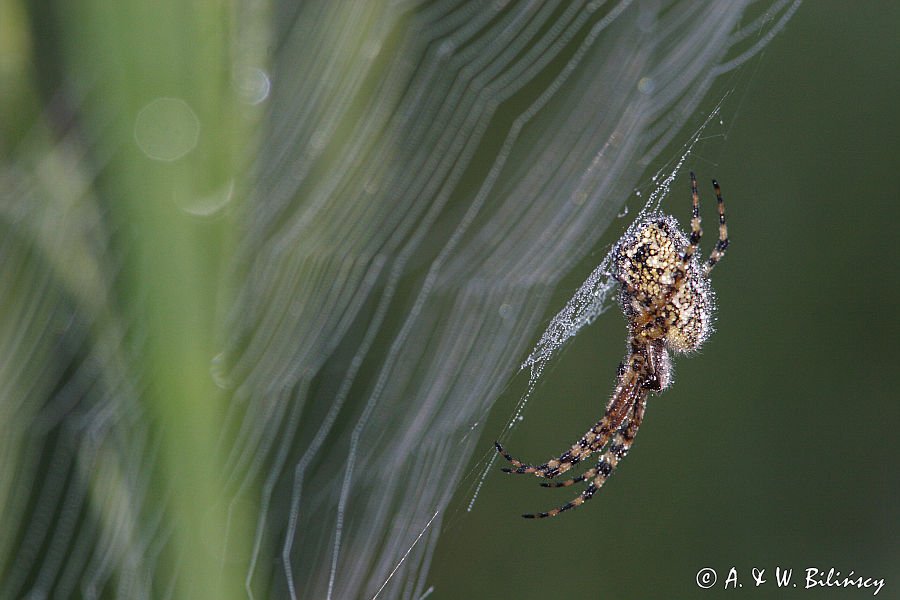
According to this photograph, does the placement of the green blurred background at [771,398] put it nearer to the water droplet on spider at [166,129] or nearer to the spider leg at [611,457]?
the spider leg at [611,457]

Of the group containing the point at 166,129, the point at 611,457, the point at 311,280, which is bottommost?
the point at 611,457

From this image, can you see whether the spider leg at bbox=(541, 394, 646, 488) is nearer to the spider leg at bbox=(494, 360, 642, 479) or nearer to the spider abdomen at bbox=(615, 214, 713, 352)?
the spider leg at bbox=(494, 360, 642, 479)

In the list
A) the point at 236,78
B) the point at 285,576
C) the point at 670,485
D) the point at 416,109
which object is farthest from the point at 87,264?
the point at 670,485

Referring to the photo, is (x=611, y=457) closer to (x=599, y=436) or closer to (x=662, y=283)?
(x=599, y=436)

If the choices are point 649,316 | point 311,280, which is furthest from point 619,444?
point 311,280

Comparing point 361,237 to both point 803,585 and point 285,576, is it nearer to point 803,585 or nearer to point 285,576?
point 285,576

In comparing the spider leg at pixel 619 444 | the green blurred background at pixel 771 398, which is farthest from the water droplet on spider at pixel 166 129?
the green blurred background at pixel 771 398
